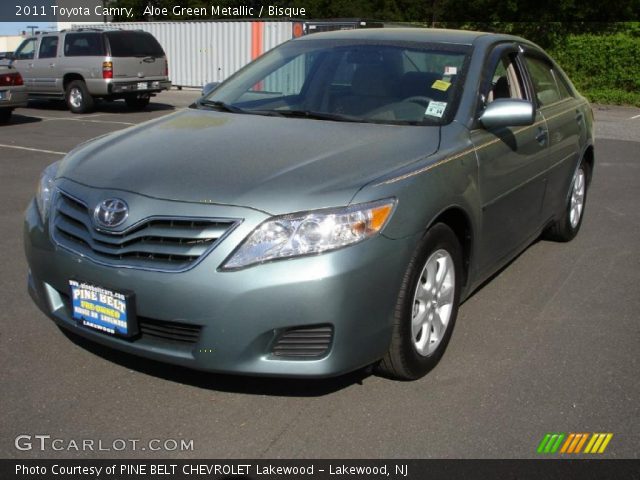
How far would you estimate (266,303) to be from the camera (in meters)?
2.94

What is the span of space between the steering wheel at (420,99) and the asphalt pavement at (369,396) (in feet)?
4.32

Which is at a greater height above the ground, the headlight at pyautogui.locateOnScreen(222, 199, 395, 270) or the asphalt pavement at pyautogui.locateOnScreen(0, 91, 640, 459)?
the headlight at pyautogui.locateOnScreen(222, 199, 395, 270)

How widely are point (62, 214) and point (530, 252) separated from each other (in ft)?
12.6

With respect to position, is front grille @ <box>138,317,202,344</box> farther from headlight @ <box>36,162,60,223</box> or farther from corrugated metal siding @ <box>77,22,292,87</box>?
corrugated metal siding @ <box>77,22,292,87</box>

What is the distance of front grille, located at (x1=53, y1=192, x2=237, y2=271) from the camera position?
3004 mm

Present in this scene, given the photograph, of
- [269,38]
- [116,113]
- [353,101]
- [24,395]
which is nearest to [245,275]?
[24,395]

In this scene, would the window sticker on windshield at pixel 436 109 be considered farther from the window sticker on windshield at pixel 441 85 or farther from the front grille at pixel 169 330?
the front grille at pixel 169 330

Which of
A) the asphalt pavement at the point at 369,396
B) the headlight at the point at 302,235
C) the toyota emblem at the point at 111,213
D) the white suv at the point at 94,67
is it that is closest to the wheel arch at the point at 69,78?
the white suv at the point at 94,67

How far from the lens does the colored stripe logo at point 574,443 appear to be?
3085 millimetres

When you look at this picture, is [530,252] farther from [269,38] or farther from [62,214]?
[269,38]

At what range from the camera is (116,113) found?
17750 mm

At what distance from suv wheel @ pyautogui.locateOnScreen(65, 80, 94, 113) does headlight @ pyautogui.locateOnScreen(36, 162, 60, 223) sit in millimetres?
14500

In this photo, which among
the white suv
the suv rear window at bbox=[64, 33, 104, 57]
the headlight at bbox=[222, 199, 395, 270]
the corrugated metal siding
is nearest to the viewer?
the headlight at bbox=[222, 199, 395, 270]
